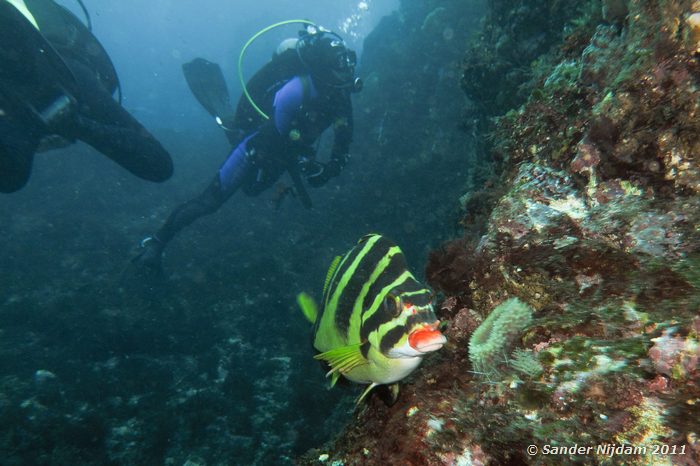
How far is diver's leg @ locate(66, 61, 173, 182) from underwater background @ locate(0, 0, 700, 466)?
3.36 meters

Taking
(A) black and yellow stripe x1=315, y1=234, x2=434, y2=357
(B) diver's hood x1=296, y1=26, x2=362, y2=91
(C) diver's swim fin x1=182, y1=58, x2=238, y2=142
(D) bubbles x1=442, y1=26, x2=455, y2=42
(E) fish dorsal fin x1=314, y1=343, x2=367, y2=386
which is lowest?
(E) fish dorsal fin x1=314, y1=343, x2=367, y2=386

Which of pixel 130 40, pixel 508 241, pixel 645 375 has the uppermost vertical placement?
pixel 130 40

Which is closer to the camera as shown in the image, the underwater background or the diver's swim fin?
the underwater background

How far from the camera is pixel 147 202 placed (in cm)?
1307

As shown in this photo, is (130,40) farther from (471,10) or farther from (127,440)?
(127,440)

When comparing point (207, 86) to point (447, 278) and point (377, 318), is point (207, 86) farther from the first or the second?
point (377, 318)

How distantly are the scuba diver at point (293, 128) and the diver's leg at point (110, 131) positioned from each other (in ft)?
5.81

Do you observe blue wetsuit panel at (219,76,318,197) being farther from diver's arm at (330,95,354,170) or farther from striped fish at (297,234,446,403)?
striped fish at (297,234,446,403)

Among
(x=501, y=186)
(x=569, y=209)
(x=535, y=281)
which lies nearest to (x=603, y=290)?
(x=535, y=281)

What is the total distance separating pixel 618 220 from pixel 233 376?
5732 mm

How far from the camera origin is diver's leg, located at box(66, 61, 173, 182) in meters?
5.37

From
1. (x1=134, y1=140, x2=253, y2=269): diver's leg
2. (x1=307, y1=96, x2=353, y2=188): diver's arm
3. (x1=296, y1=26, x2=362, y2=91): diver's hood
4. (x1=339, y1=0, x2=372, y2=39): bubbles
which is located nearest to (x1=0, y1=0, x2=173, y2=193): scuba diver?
(x1=134, y1=140, x2=253, y2=269): diver's leg

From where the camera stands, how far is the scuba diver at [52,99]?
4098 mm

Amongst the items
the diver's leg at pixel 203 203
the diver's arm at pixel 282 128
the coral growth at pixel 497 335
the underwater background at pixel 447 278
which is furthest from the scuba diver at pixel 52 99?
the coral growth at pixel 497 335
